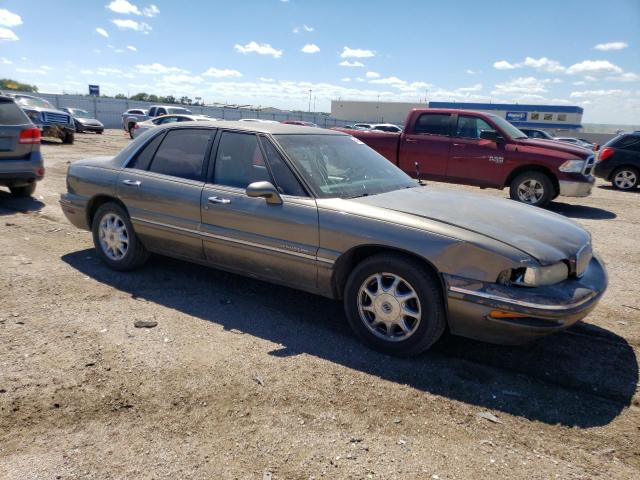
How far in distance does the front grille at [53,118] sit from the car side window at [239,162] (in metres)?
17.4

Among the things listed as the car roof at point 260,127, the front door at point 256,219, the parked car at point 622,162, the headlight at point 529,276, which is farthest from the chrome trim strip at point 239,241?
the parked car at point 622,162

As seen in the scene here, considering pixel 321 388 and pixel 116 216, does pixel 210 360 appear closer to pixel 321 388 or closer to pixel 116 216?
pixel 321 388

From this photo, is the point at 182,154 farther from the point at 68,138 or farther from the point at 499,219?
the point at 68,138

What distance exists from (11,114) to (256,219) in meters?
5.93

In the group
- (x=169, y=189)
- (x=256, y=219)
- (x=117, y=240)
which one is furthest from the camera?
(x=117, y=240)

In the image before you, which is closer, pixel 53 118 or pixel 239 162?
pixel 239 162

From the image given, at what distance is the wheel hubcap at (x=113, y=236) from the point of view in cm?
503

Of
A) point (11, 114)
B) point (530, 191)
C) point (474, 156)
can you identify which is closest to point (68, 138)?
point (11, 114)

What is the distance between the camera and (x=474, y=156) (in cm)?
991

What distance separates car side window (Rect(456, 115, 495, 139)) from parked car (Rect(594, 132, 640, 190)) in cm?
576

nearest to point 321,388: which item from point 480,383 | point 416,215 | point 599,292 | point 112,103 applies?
point 480,383

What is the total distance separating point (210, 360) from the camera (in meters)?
3.43

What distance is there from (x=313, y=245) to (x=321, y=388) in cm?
109

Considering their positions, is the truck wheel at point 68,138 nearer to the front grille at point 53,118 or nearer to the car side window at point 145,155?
the front grille at point 53,118
